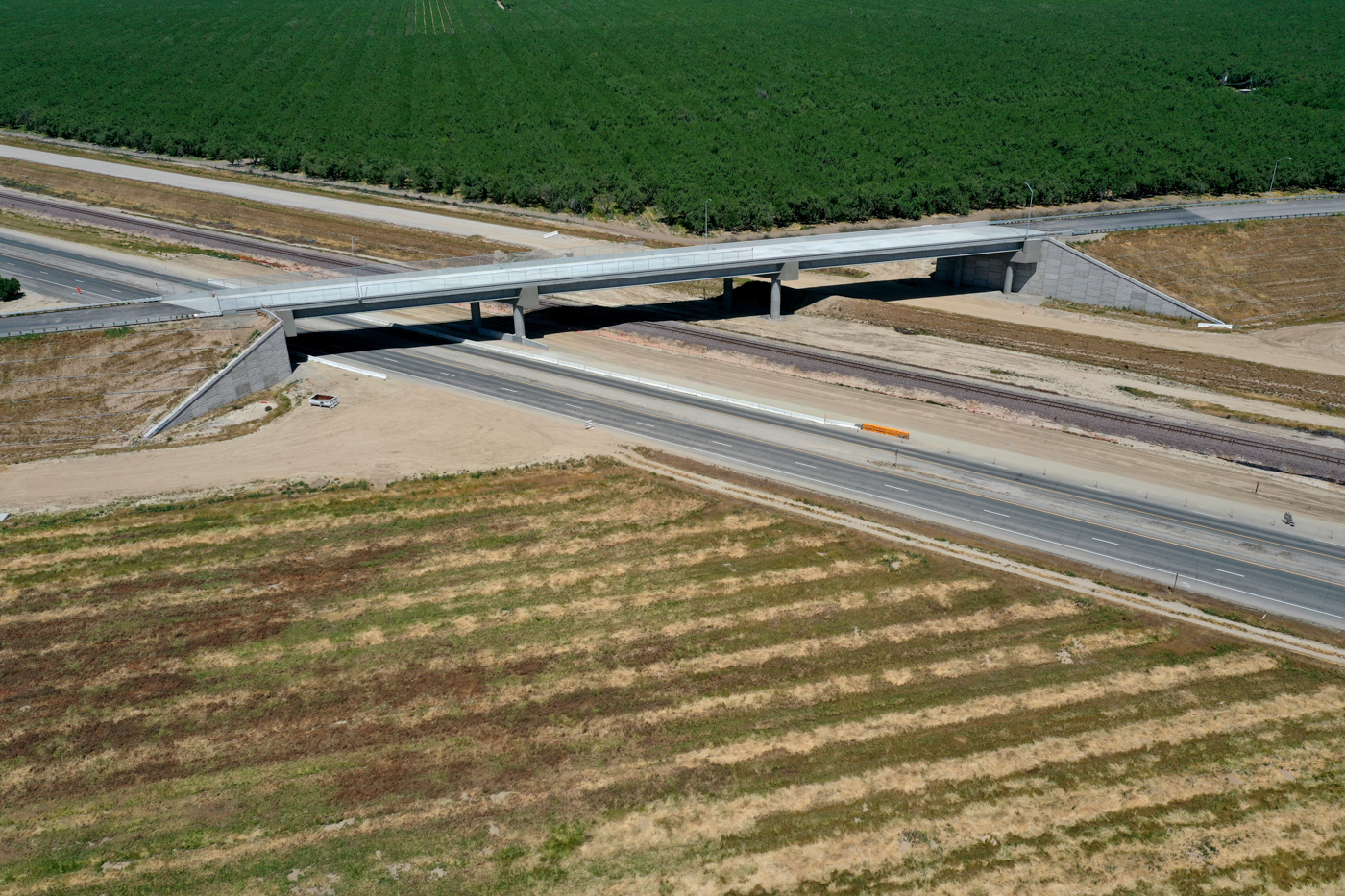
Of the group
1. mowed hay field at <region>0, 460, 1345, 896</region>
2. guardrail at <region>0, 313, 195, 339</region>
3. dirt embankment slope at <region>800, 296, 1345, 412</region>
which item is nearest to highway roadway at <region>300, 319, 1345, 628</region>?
mowed hay field at <region>0, 460, 1345, 896</region>

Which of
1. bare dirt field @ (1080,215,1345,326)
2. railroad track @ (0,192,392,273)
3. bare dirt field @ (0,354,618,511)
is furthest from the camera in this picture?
railroad track @ (0,192,392,273)

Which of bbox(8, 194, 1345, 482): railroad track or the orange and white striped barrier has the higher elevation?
bbox(8, 194, 1345, 482): railroad track

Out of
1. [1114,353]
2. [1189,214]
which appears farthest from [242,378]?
[1189,214]

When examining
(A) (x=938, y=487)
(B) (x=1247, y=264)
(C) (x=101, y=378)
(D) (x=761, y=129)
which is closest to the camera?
(A) (x=938, y=487)

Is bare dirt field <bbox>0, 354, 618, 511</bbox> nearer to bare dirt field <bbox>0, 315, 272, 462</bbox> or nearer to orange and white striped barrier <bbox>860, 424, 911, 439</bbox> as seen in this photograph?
bare dirt field <bbox>0, 315, 272, 462</bbox>

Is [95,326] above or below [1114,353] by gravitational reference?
above

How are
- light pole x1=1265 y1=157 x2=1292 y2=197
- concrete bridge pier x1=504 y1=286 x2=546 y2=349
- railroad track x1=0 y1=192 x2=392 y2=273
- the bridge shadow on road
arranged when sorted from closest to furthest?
concrete bridge pier x1=504 y1=286 x2=546 y2=349, the bridge shadow on road, railroad track x1=0 y1=192 x2=392 y2=273, light pole x1=1265 y1=157 x2=1292 y2=197

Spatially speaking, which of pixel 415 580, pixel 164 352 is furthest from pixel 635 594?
pixel 164 352

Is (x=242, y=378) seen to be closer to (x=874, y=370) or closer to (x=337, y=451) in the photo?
Result: (x=337, y=451)
